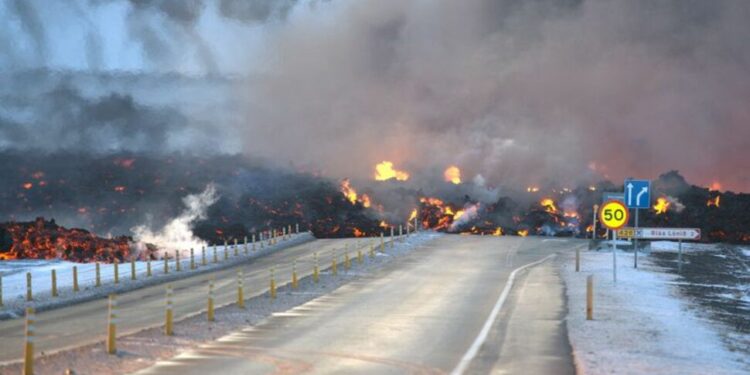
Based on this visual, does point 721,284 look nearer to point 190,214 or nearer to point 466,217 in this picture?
point 466,217

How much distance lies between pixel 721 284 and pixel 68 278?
2999cm

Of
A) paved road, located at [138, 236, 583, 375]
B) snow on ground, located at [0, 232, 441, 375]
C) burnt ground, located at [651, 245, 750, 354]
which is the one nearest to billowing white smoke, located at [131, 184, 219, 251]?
burnt ground, located at [651, 245, 750, 354]

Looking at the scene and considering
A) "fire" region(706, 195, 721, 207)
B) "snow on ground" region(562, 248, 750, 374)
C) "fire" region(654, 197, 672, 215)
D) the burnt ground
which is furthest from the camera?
"fire" region(654, 197, 672, 215)

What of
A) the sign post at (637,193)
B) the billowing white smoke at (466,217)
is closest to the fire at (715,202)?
the billowing white smoke at (466,217)

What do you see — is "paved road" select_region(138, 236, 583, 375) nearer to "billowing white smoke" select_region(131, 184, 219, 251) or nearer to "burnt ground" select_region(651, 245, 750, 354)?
"burnt ground" select_region(651, 245, 750, 354)

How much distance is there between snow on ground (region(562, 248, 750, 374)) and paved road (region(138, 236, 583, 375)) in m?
0.62

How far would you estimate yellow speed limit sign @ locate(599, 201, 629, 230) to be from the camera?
27750mm

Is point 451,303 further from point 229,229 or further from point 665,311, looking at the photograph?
point 229,229

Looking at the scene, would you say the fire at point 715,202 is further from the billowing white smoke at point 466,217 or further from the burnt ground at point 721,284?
the burnt ground at point 721,284

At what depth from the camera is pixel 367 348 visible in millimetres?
16547

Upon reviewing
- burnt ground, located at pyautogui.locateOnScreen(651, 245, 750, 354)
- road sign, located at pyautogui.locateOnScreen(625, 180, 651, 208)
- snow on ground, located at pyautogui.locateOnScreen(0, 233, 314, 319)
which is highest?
road sign, located at pyautogui.locateOnScreen(625, 180, 651, 208)

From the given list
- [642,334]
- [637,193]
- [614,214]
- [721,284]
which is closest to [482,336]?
[642,334]

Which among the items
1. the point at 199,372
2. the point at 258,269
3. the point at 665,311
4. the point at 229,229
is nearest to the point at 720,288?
the point at 665,311

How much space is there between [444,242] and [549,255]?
33.0ft
